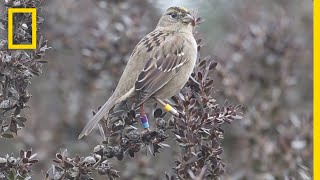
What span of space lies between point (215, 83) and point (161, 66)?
1.00 ft

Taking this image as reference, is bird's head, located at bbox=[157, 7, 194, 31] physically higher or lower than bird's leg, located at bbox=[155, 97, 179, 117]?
higher

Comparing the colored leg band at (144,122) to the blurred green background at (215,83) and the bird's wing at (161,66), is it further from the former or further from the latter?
the bird's wing at (161,66)

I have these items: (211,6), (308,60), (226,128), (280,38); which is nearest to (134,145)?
(226,128)

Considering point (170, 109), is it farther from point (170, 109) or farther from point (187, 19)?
point (187, 19)

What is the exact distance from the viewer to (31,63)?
1852mm

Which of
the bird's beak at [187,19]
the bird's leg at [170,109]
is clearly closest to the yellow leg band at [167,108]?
the bird's leg at [170,109]

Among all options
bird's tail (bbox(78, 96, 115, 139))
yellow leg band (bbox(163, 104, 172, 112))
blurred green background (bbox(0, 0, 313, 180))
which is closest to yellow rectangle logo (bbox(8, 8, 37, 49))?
blurred green background (bbox(0, 0, 313, 180))

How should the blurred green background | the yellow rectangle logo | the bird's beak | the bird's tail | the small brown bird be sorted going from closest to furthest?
the yellow rectangle logo < the bird's tail < the blurred green background < the small brown bird < the bird's beak

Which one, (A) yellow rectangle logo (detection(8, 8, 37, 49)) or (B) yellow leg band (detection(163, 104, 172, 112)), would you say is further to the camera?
(B) yellow leg band (detection(163, 104, 172, 112))

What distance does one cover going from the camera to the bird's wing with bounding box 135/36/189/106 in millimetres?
2402

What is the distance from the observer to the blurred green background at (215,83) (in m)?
2.13

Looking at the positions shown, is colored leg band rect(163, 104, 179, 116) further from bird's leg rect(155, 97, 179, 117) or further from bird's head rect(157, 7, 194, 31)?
bird's head rect(157, 7, 194, 31)

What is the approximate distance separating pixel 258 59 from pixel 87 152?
888 mm

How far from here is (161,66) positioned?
2547 mm
